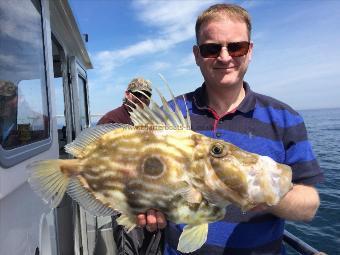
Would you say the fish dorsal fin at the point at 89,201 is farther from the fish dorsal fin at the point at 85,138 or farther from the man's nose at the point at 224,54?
the man's nose at the point at 224,54

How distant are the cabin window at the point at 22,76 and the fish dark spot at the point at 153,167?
888mm

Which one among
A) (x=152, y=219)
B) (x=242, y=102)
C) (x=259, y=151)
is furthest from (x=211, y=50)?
(x=152, y=219)

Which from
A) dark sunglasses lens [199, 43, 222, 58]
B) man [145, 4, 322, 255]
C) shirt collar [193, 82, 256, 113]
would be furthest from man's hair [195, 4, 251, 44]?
shirt collar [193, 82, 256, 113]

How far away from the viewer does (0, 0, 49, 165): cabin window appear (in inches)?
95.7

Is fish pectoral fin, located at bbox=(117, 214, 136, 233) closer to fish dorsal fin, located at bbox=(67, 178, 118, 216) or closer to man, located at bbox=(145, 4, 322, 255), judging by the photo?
fish dorsal fin, located at bbox=(67, 178, 118, 216)

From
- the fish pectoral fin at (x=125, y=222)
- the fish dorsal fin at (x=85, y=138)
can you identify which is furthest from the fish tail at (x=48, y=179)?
the fish pectoral fin at (x=125, y=222)

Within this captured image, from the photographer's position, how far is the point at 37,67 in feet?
11.6

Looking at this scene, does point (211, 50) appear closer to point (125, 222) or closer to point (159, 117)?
point (159, 117)

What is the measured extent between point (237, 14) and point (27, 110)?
201cm

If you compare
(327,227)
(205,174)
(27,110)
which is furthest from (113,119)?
(327,227)

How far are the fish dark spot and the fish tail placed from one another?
547mm

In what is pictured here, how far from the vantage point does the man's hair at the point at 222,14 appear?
3.14 m

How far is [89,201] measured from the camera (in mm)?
2404

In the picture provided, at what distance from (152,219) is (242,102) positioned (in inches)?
56.3
